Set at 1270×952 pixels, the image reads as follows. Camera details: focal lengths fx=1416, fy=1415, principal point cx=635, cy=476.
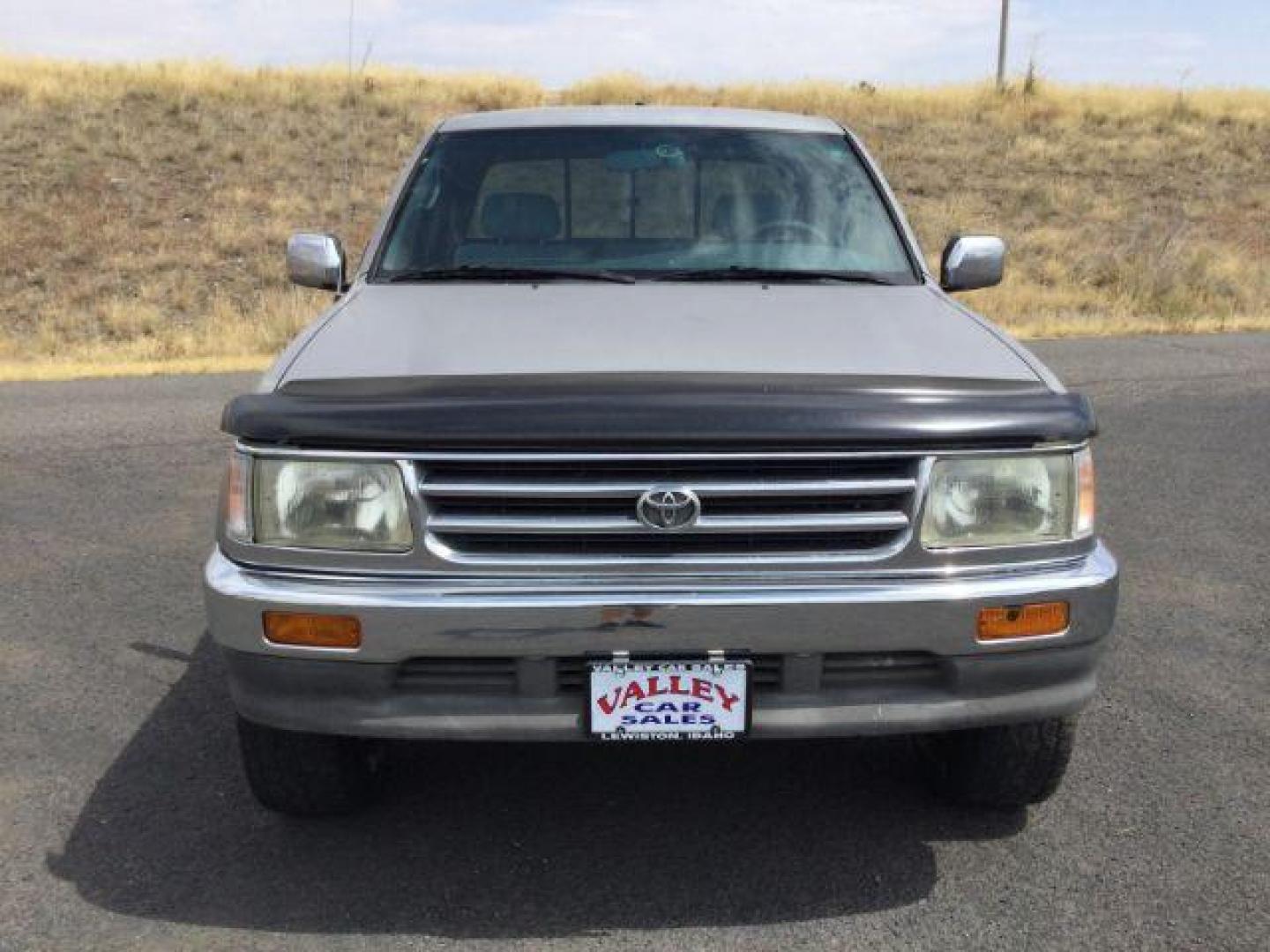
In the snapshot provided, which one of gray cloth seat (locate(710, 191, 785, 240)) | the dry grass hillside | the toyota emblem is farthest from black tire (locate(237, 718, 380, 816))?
the dry grass hillside

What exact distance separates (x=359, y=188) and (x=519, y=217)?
69.3 feet

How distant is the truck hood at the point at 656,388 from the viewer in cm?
287

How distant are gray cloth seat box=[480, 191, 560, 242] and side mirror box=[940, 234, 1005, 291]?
1.29 m

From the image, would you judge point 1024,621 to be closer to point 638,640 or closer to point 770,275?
point 638,640

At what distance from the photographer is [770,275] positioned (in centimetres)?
414

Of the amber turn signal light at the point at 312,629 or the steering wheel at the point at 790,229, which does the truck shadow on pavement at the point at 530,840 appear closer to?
the amber turn signal light at the point at 312,629

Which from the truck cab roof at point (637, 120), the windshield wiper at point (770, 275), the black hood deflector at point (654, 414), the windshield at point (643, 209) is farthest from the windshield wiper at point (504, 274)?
the black hood deflector at point (654, 414)

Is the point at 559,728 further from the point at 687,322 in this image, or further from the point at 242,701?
the point at 687,322

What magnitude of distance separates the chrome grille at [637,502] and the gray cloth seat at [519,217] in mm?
1615

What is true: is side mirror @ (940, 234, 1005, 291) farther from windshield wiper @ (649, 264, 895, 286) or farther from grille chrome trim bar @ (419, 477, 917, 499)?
grille chrome trim bar @ (419, 477, 917, 499)

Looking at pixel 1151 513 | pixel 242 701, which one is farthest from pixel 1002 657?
pixel 1151 513

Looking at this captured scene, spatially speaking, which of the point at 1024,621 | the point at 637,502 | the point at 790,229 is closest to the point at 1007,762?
the point at 1024,621

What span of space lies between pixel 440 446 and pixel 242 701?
72 centimetres

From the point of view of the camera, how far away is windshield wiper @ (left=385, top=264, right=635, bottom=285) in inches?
161
